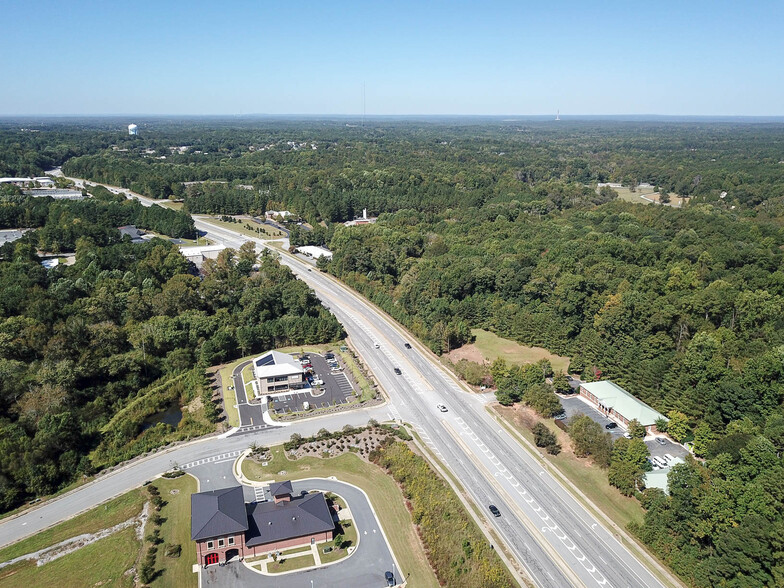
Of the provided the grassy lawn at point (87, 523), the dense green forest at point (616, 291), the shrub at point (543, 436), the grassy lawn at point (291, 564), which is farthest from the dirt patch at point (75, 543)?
the shrub at point (543, 436)

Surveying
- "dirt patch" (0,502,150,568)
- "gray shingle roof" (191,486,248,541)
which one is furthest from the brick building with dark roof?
"dirt patch" (0,502,150,568)

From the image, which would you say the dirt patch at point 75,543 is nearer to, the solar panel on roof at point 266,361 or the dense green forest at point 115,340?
the dense green forest at point 115,340

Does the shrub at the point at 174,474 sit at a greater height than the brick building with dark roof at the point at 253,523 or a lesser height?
lesser

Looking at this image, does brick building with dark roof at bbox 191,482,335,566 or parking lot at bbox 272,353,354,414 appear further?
parking lot at bbox 272,353,354,414

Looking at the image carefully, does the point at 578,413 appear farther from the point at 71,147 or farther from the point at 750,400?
the point at 71,147

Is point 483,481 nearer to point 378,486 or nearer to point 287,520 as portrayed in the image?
point 378,486

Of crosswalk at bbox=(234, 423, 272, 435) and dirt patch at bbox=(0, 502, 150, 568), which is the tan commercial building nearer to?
crosswalk at bbox=(234, 423, 272, 435)

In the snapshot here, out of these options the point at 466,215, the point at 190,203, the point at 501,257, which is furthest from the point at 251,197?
the point at 501,257
